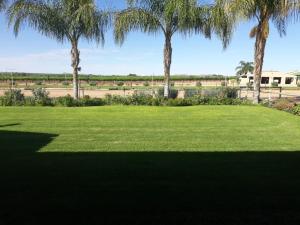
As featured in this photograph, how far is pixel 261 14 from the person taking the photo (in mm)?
20031

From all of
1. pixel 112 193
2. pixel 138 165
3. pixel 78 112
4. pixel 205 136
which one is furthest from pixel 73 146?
pixel 78 112

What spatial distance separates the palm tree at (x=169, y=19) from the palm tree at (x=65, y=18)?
4.14 ft

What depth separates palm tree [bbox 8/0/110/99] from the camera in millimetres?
21594

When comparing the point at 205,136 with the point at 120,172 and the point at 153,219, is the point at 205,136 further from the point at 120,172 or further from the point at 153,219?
the point at 153,219

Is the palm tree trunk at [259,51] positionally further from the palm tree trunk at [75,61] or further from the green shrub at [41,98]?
the green shrub at [41,98]

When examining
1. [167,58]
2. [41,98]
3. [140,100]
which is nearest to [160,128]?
[140,100]

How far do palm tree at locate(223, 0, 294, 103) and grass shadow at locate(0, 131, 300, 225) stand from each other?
1149 cm

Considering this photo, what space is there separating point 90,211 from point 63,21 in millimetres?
19063

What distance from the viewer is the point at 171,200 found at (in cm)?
514

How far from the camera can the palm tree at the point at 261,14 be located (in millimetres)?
18594

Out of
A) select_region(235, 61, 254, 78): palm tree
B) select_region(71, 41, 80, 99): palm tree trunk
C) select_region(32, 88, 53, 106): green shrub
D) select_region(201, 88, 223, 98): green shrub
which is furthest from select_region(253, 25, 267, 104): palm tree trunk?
select_region(235, 61, 254, 78): palm tree

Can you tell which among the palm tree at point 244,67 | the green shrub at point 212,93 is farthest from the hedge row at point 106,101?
the palm tree at point 244,67

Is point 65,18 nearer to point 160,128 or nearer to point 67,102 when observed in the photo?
point 67,102

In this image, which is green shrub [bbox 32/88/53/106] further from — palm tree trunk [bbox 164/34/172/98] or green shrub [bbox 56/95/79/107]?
palm tree trunk [bbox 164/34/172/98]
